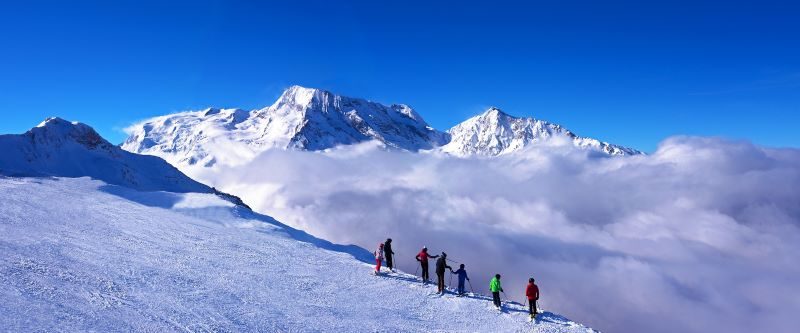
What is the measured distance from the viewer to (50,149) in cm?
6694

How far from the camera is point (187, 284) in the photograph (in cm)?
1942

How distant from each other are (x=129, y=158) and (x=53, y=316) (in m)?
72.4

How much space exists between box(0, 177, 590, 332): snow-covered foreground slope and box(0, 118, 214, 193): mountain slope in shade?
3488 centimetres

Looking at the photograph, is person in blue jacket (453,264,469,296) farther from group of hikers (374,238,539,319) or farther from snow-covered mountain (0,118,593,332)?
snow-covered mountain (0,118,593,332)

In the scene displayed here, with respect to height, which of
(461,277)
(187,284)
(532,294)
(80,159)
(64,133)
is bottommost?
(187,284)

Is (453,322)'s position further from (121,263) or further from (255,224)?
(255,224)

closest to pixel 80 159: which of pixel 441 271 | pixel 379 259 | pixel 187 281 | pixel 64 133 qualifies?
pixel 64 133

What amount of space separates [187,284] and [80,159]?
63.9 metres

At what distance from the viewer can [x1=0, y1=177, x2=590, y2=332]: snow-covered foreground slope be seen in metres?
15.3

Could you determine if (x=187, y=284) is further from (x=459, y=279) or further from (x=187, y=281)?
(x=459, y=279)

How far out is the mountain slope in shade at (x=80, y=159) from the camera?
61.6 metres

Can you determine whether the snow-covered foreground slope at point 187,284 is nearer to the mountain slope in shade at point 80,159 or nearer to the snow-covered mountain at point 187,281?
the snow-covered mountain at point 187,281

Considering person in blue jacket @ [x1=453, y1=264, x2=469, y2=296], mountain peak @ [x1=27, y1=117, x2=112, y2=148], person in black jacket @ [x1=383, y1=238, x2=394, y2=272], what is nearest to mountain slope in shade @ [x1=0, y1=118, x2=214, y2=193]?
mountain peak @ [x1=27, y1=117, x2=112, y2=148]

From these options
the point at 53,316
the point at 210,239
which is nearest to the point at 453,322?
the point at 53,316
